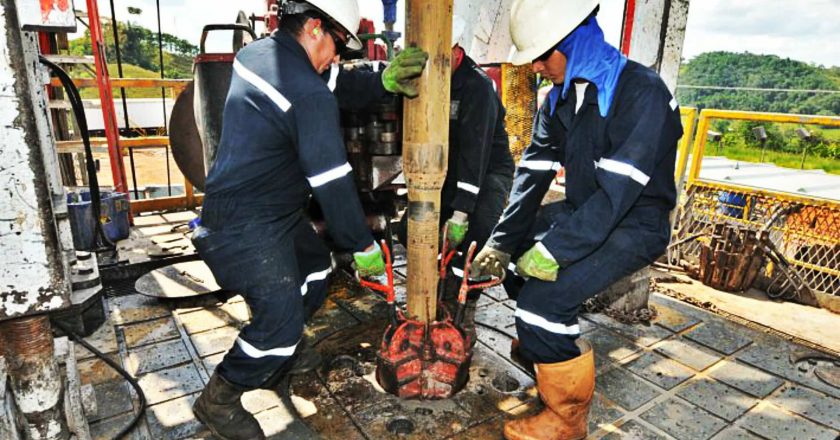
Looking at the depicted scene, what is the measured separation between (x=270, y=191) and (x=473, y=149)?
1.35m

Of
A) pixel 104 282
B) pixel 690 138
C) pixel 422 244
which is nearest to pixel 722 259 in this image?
pixel 690 138

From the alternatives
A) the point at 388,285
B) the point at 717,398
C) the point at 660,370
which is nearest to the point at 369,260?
the point at 388,285

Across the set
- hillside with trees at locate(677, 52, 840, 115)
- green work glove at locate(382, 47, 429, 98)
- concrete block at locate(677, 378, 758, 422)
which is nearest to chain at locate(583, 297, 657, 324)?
concrete block at locate(677, 378, 758, 422)

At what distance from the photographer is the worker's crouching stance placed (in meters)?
2.12

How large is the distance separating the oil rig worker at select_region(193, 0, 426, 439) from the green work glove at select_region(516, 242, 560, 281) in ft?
2.31

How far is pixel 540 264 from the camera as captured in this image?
2254 mm

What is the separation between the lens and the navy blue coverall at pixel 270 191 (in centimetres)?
207

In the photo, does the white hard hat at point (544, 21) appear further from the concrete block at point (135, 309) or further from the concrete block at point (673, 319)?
the concrete block at point (135, 309)

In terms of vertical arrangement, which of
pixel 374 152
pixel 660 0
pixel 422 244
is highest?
pixel 660 0

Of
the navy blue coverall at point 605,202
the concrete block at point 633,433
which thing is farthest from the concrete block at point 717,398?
the navy blue coverall at point 605,202

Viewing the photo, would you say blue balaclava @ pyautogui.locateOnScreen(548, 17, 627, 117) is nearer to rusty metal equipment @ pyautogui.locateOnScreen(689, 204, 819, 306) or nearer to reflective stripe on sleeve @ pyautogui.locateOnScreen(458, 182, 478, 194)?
reflective stripe on sleeve @ pyautogui.locateOnScreen(458, 182, 478, 194)

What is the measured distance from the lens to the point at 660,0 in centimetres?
326

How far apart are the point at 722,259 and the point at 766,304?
1.99ft

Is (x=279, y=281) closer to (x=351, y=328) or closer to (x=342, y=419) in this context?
(x=342, y=419)
